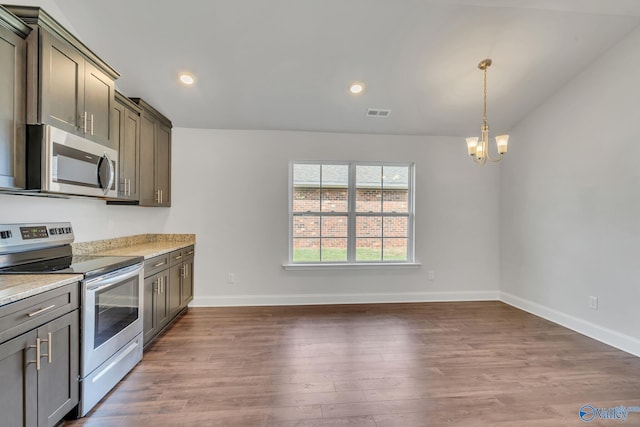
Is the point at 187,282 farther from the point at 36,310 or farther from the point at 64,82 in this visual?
the point at 64,82

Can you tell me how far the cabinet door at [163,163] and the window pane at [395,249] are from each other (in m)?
3.05

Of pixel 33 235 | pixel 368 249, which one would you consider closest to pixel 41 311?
pixel 33 235

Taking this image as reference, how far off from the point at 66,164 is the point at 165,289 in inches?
62.8

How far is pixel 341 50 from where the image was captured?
9.34 ft

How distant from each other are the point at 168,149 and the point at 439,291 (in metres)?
4.23

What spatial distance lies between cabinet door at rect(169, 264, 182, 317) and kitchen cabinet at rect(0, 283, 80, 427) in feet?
4.73

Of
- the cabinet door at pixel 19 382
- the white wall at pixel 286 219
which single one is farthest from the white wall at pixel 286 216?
the cabinet door at pixel 19 382

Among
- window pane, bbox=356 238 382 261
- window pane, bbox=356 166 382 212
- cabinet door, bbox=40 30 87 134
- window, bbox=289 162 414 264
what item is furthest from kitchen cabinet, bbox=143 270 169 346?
window pane, bbox=356 166 382 212

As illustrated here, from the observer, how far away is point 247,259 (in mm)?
4027

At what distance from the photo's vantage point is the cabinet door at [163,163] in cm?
356

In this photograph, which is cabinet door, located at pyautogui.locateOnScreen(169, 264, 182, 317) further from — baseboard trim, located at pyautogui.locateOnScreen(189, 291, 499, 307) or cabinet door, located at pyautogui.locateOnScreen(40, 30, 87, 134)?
cabinet door, located at pyautogui.locateOnScreen(40, 30, 87, 134)

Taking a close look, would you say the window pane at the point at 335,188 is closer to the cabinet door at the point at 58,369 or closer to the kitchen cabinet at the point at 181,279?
the kitchen cabinet at the point at 181,279

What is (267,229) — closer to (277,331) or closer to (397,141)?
(277,331)

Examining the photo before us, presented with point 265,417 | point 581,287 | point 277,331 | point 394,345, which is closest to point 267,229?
point 277,331
